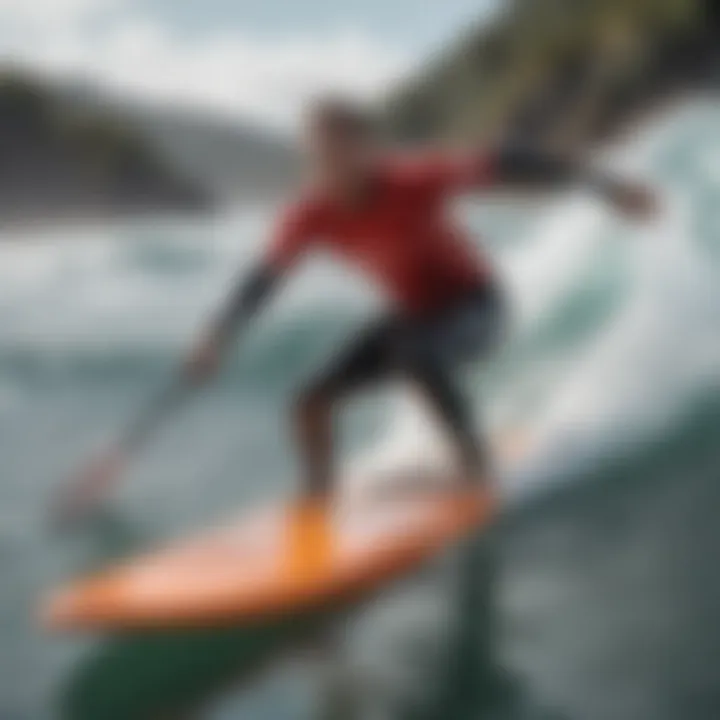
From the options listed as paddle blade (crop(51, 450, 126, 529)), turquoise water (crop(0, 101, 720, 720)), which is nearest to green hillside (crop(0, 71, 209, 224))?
turquoise water (crop(0, 101, 720, 720))

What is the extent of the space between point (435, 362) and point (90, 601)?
36cm

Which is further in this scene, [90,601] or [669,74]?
[669,74]

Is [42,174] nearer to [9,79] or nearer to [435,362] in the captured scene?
[9,79]

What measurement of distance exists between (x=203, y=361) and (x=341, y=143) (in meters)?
0.23

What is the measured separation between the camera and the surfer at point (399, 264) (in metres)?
1.44

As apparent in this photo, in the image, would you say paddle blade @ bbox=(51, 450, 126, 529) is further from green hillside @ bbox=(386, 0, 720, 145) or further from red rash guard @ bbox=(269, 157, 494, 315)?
green hillside @ bbox=(386, 0, 720, 145)

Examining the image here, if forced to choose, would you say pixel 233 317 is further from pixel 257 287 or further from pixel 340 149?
pixel 340 149

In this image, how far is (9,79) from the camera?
1496mm

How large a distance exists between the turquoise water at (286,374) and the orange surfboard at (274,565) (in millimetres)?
22

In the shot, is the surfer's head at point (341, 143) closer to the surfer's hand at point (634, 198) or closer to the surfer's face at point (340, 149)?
the surfer's face at point (340, 149)

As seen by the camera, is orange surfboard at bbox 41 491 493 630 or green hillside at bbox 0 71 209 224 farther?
green hillside at bbox 0 71 209 224

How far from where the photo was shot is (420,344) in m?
1.45

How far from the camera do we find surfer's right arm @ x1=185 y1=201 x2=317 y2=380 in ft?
4.77

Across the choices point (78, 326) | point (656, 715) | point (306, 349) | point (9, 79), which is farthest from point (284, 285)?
point (656, 715)
